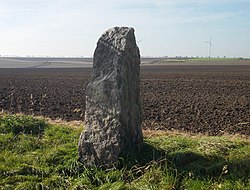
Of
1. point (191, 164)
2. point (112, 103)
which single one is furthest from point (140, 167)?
point (112, 103)

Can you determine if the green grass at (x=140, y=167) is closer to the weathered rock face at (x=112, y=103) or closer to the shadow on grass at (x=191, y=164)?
the shadow on grass at (x=191, y=164)

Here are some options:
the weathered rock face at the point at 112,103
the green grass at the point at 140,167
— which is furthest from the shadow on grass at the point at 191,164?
the weathered rock face at the point at 112,103

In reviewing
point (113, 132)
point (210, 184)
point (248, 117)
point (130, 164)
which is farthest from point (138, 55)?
point (248, 117)

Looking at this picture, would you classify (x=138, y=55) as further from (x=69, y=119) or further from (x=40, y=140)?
(x=69, y=119)

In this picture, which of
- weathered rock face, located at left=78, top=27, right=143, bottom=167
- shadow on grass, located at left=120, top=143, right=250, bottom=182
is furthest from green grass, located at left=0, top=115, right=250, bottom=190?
weathered rock face, located at left=78, top=27, right=143, bottom=167

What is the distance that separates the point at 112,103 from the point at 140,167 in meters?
1.40

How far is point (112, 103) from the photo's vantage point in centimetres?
655

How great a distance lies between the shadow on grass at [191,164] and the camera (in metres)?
5.75

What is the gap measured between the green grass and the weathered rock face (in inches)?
10.6

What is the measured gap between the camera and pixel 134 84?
691cm

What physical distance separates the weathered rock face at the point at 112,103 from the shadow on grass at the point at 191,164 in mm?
269

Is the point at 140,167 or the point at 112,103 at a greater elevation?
the point at 112,103

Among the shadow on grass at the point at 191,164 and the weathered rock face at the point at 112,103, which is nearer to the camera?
the shadow on grass at the point at 191,164

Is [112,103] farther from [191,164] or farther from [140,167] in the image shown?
[191,164]
